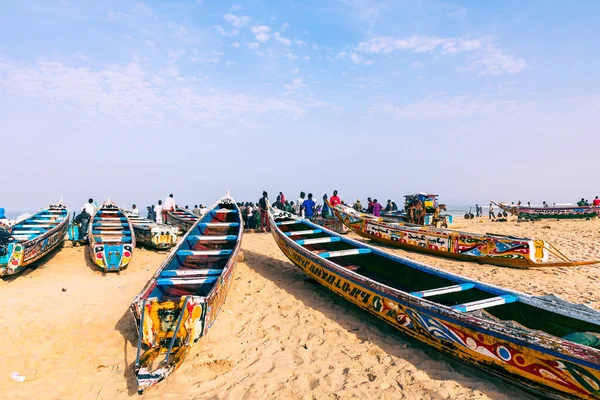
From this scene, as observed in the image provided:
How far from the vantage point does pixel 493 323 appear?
153 inches

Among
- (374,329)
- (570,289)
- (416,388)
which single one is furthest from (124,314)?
(570,289)

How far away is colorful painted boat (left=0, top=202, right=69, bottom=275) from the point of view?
820 centimetres

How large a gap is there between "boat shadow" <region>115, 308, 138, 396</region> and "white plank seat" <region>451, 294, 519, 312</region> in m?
4.47

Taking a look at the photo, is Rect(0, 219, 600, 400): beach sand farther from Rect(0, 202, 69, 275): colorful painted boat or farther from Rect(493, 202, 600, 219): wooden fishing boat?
Rect(493, 202, 600, 219): wooden fishing boat

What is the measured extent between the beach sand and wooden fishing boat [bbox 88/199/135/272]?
63 centimetres

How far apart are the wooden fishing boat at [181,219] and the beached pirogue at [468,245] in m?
9.06

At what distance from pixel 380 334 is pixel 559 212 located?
27626 mm

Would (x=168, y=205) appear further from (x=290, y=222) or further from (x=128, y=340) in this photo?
(x=128, y=340)

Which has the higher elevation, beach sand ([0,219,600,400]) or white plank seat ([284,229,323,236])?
white plank seat ([284,229,323,236])

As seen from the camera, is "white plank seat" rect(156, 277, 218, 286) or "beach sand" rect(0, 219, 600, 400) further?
"white plank seat" rect(156, 277, 218, 286)

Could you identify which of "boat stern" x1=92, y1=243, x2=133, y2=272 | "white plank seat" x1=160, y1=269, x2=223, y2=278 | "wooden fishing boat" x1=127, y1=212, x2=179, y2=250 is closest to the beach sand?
"boat stern" x1=92, y1=243, x2=133, y2=272

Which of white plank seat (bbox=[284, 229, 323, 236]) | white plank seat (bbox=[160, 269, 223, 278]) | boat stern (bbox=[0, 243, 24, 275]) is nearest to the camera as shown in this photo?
white plank seat (bbox=[160, 269, 223, 278])

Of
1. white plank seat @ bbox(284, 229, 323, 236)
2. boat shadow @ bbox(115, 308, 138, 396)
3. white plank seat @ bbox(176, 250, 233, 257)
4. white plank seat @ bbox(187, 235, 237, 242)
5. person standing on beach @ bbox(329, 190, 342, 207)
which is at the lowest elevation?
boat shadow @ bbox(115, 308, 138, 396)

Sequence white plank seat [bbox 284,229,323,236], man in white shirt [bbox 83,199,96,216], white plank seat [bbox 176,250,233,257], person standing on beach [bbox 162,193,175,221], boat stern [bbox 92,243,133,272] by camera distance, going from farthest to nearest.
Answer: person standing on beach [bbox 162,193,175,221] < man in white shirt [bbox 83,199,96,216] < white plank seat [bbox 284,229,323,236] < boat stern [bbox 92,243,133,272] < white plank seat [bbox 176,250,233,257]
